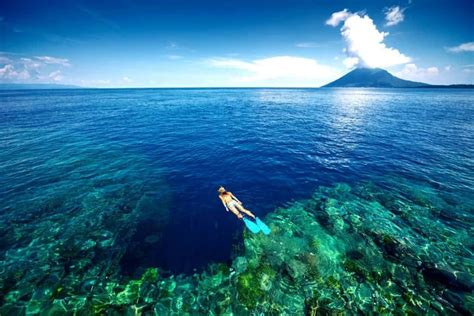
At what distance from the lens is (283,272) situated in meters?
12.4

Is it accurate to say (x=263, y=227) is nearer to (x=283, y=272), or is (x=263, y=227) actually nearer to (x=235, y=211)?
(x=235, y=211)

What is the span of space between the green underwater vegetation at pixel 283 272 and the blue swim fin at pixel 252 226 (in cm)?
39

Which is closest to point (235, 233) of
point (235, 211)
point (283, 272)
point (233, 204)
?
point (235, 211)

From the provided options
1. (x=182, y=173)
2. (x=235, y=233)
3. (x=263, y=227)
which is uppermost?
(x=182, y=173)

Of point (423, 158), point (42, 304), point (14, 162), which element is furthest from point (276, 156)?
point (14, 162)

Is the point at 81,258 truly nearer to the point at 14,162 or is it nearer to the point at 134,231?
the point at 134,231

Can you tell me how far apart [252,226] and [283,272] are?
4.01m

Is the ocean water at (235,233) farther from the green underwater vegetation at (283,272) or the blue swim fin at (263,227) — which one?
the blue swim fin at (263,227)

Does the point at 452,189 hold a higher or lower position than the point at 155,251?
higher

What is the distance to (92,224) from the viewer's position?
16125 millimetres

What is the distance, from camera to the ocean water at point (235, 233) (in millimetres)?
11062

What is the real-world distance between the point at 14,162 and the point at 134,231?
80.2 ft

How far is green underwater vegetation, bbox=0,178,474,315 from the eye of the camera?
1068 cm

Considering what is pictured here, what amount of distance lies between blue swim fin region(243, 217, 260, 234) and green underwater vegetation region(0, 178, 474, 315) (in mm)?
395
